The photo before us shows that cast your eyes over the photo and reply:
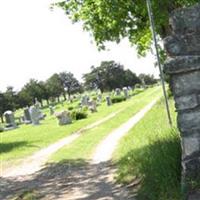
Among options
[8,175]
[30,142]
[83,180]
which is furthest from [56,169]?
[30,142]

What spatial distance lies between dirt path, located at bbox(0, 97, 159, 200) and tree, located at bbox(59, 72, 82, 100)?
96927mm

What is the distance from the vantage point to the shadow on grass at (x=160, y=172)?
7898 millimetres

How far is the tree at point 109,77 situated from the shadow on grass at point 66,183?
96.5 meters

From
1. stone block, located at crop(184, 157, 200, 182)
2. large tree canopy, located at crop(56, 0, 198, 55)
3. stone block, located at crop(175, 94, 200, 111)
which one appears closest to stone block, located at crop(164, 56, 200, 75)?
stone block, located at crop(175, 94, 200, 111)

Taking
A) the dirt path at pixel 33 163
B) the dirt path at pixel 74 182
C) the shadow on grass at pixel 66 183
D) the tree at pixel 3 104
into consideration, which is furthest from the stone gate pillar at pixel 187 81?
the tree at pixel 3 104

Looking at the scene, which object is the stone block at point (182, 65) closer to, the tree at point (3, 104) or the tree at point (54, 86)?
the tree at point (3, 104)

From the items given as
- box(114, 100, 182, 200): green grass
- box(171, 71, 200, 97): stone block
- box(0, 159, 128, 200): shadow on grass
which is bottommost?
box(0, 159, 128, 200): shadow on grass

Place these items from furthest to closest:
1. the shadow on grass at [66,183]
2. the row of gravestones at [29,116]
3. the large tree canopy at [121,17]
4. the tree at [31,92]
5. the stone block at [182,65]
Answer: the tree at [31,92]
the row of gravestones at [29,116]
the large tree canopy at [121,17]
the shadow on grass at [66,183]
the stone block at [182,65]

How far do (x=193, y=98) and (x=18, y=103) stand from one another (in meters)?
83.3

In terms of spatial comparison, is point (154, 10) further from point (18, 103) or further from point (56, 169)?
point (18, 103)

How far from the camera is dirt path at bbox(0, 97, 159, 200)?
1042cm

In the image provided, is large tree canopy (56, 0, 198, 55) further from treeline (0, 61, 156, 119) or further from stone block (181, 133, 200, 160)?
treeline (0, 61, 156, 119)

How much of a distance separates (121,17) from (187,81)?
1527 centimetres

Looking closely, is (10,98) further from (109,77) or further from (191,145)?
(191,145)
